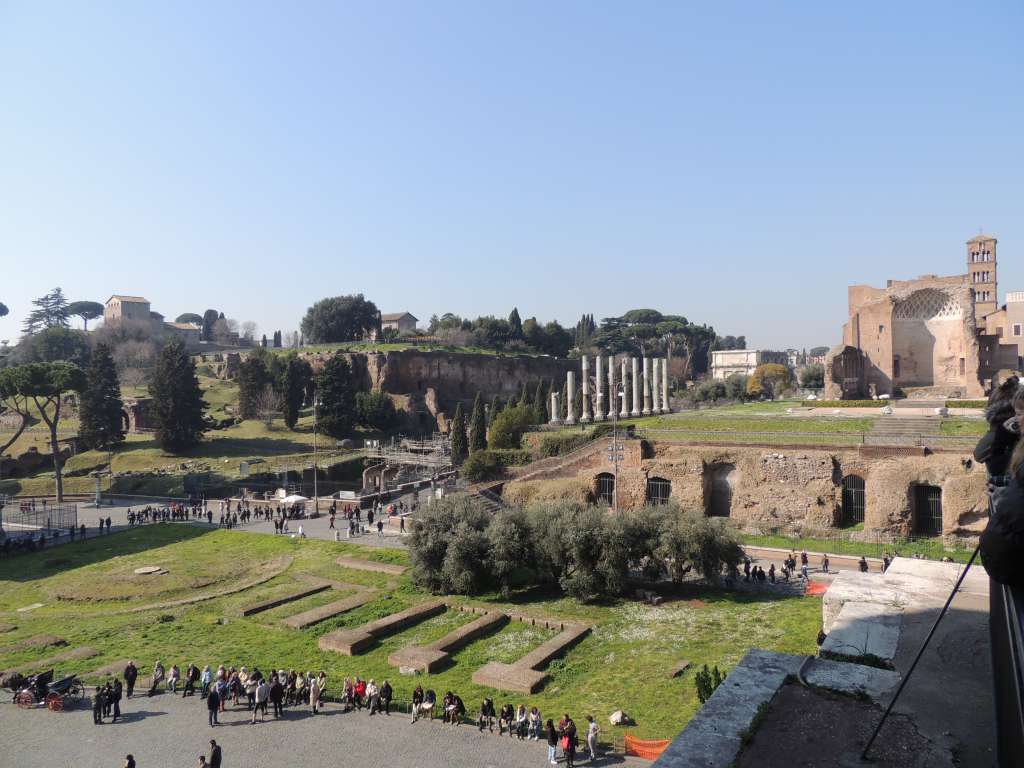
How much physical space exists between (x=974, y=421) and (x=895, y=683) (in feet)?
80.5

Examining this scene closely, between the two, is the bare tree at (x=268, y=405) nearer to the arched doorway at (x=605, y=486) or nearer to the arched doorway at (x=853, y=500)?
the arched doorway at (x=605, y=486)

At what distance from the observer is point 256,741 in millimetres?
12312

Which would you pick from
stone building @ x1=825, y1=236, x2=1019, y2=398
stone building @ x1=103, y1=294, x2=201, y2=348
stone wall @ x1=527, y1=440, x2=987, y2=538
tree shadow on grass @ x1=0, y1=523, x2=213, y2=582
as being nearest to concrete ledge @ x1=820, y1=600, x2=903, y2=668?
stone wall @ x1=527, y1=440, x2=987, y2=538

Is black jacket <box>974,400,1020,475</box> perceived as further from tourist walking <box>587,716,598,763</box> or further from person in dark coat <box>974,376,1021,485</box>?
tourist walking <box>587,716,598,763</box>

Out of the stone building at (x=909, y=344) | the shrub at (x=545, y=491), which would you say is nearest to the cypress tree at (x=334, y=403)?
the shrub at (x=545, y=491)

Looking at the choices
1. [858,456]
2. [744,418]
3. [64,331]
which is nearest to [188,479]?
[744,418]

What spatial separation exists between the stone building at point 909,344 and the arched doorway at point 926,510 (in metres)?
17.1

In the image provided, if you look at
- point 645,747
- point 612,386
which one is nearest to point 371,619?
point 645,747

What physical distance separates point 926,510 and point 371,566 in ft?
61.5

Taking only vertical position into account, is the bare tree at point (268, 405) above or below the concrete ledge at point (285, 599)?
above

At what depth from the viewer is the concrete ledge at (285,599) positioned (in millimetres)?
19391

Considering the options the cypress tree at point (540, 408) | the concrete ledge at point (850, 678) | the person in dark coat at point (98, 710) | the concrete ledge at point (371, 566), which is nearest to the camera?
the concrete ledge at point (850, 678)

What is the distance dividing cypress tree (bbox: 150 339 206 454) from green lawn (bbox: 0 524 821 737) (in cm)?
2212

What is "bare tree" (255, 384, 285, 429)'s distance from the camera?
5450cm
